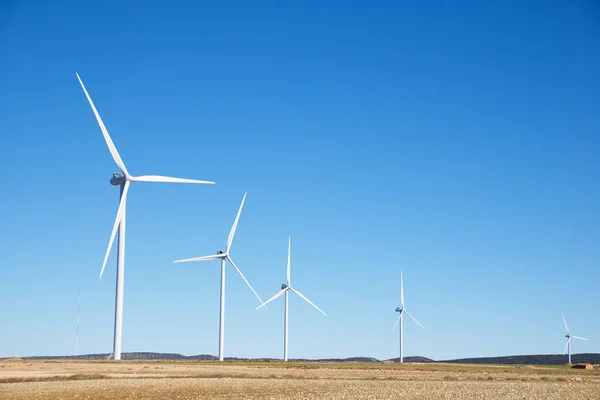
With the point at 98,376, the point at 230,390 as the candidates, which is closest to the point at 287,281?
the point at 98,376

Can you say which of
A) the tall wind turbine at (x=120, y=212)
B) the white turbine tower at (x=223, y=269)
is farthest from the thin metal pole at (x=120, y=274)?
the white turbine tower at (x=223, y=269)

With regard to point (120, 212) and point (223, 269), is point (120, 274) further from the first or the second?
point (223, 269)

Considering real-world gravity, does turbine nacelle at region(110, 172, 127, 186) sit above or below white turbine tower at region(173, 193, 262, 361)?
above

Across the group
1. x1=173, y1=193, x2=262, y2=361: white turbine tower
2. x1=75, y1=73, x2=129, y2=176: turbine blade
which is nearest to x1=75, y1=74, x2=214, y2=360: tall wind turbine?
x1=75, y1=73, x2=129, y2=176: turbine blade

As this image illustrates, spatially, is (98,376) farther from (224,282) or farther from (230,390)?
(224,282)

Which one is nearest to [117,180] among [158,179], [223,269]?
[158,179]

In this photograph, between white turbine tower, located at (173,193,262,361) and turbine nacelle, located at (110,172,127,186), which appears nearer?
turbine nacelle, located at (110,172,127,186)

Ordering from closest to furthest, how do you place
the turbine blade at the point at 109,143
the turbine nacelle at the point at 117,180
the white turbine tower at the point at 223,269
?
the turbine blade at the point at 109,143 < the turbine nacelle at the point at 117,180 < the white turbine tower at the point at 223,269

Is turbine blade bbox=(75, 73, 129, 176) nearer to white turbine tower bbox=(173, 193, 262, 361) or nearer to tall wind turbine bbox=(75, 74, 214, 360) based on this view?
tall wind turbine bbox=(75, 74, 214, 360)

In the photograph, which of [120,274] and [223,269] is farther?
[223,269]

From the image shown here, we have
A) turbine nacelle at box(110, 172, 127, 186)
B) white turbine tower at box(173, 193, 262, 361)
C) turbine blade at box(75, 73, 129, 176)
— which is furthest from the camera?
white turbine tower at box(173, 193, 262, 361)

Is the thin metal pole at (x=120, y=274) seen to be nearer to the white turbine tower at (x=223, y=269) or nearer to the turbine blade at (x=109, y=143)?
the turbine blade at (x=109, y=143)

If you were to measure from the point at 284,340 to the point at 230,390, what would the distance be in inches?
3842

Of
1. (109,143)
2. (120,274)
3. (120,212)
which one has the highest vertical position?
(109,143)
